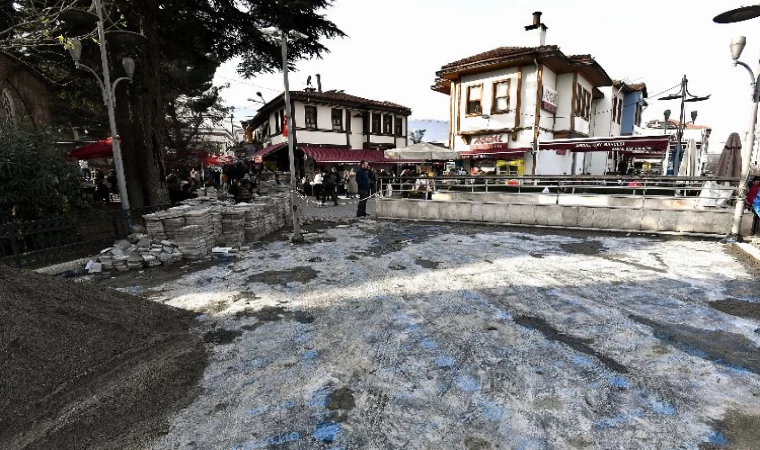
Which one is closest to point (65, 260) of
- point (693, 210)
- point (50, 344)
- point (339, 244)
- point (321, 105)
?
point (50, 344)

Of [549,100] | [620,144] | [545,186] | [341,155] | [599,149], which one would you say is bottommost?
[545,186]

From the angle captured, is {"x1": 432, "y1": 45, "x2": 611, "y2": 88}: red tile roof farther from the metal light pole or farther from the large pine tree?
the metal light pole

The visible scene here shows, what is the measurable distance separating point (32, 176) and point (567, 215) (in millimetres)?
12466

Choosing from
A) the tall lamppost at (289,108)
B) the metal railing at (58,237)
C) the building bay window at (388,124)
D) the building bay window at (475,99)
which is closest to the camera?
the metal railing at (58,237)

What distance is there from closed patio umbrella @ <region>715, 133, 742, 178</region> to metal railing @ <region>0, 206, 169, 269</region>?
51.3 ft

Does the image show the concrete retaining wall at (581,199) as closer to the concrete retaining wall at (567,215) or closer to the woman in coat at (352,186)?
the concrete retaining wall at (567,215)

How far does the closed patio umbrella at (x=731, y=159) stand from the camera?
9.95 meters

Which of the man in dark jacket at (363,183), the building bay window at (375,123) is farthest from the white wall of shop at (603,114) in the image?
the man in dark jacket at (363,183)

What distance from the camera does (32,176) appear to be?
22.8 feet

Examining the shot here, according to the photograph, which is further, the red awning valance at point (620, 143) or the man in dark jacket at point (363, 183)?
the red awning valance at point (620, 143)

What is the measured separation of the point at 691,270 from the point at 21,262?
37.7 feet

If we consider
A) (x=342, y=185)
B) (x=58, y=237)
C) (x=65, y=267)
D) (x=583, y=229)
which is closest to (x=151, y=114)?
(x=58, y=237)

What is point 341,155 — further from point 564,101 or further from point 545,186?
point 545,186

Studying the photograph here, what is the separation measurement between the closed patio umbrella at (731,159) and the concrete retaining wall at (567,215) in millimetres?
2585
